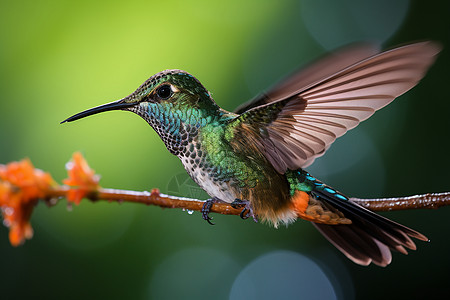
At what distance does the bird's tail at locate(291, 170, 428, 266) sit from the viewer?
162cm

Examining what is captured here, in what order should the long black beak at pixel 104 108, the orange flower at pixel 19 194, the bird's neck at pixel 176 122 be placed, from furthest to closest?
the bird's neck at pixel 176 122, the long black beak at pixel 104 108, the orange flower at pixel 19 194

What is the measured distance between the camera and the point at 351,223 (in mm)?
1794

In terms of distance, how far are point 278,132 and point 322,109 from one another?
0.16 metres

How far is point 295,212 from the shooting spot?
5.90 ft

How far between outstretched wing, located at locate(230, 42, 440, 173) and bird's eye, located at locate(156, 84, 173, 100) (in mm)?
239

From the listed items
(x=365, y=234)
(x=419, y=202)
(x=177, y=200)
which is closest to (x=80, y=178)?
(x=177, y=200)

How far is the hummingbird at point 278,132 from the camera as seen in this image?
51.4 inches

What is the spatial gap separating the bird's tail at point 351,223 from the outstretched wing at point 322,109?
0.86 ft

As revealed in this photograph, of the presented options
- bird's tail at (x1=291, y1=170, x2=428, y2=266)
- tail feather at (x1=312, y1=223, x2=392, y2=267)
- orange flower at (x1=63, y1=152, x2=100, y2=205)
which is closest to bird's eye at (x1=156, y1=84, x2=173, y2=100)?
orange flower at (x1=63, y1=152, x2=100, y2=205)

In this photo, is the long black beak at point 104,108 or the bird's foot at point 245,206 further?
the bird's foot at point 245,206

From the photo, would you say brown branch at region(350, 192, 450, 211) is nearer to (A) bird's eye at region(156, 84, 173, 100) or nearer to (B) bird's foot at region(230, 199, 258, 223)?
(B) bird's foot at region(230, 199, 258, 223)

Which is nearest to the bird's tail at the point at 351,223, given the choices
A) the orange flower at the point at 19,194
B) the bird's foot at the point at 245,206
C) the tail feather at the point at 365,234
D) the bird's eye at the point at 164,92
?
the tail feather at the point at 365,234

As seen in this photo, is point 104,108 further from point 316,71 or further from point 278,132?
point 316,71

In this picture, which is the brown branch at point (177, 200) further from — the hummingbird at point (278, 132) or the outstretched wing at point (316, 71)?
the outstretched wing at point (316, 71)
